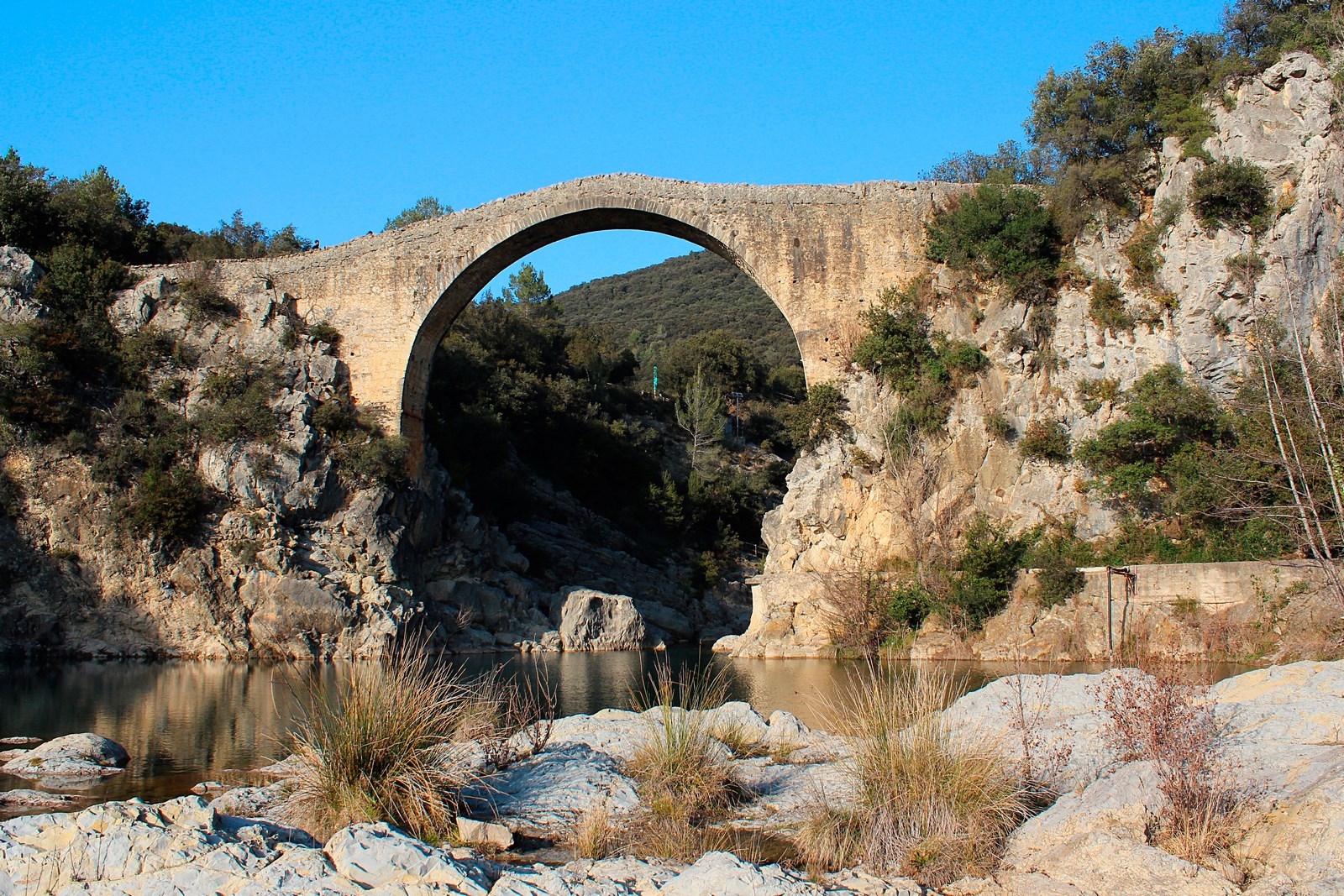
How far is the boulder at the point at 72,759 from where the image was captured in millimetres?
7258

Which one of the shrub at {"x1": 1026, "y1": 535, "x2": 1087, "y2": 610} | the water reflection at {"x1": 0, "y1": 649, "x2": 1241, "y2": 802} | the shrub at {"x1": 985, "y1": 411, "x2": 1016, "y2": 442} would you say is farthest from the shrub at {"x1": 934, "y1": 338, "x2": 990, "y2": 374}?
the water reflection at {"x1": 0, "y1": 649, "x2": 1241, "y2": 802}

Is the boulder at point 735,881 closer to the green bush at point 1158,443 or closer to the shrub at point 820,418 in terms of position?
the green bush at point 1158,443

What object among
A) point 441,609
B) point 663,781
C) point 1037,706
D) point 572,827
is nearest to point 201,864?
point 572,827

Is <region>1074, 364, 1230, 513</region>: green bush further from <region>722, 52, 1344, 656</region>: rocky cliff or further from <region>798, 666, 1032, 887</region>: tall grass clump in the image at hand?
<region>798, 666, 1032, 887</region>: tall grass clump

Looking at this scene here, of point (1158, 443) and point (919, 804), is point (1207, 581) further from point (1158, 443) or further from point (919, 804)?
point (919, 804)

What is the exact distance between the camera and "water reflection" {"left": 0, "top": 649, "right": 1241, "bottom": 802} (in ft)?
24.7

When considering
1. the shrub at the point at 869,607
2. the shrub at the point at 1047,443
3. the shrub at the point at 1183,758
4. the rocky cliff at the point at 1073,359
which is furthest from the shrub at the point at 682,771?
the shrub at the point at 1047,443

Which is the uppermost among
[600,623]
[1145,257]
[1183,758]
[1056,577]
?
[1145,257]

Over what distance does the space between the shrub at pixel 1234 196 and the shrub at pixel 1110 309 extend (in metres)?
1.59

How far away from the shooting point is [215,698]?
39.0 ft

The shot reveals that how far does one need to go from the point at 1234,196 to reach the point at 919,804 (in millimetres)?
13777

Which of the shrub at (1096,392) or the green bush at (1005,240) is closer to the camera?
the shrub at (1096,392)

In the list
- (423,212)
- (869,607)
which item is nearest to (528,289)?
(423,212)

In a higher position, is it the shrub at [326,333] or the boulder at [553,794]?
the shrub at [326,333]
